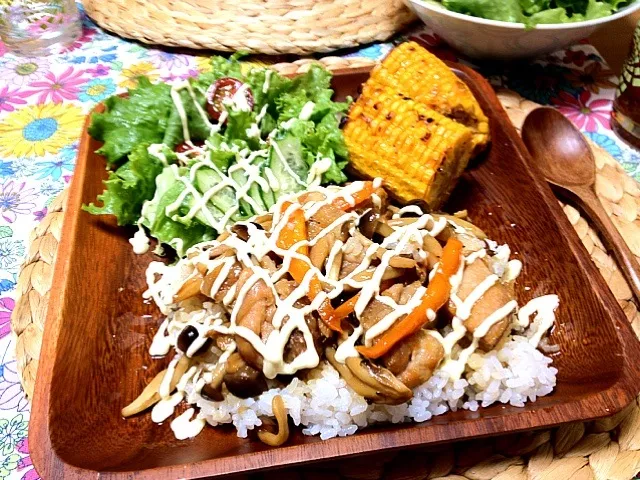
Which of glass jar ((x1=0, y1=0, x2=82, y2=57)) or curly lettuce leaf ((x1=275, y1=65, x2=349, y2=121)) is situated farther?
glass jar ((x1=0, y1=0, x2=82, y2=57))

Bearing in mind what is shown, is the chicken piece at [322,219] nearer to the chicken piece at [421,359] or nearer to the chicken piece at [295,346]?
the chicken piece at [295,346]

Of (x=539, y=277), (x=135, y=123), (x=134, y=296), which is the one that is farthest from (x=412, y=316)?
(x=135, y=123)

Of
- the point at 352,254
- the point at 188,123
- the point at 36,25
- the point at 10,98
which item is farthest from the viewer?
the point at 36,25

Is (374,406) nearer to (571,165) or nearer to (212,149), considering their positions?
(212,149)

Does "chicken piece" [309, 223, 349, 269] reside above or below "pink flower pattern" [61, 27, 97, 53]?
above

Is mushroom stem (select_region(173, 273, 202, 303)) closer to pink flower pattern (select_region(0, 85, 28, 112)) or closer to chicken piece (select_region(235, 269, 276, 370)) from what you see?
chicken piece (select_region(235, 269, 276, 370))

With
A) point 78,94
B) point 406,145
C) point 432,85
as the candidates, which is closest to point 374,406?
point 406,145

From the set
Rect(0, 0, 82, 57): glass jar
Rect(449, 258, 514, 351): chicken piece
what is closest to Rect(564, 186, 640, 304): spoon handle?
Rect(449, 258, 514, 351): chicken piece
